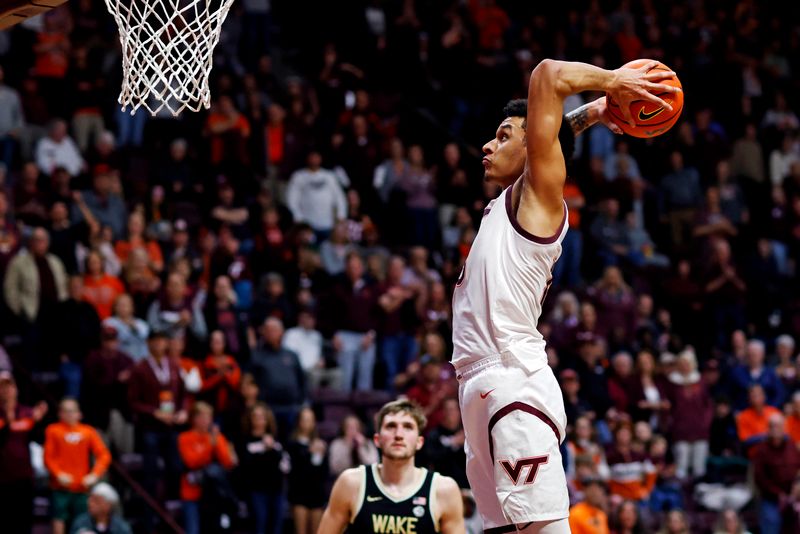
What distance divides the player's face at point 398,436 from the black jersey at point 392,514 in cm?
22

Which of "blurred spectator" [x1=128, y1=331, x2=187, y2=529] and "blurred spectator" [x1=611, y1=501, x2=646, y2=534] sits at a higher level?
"blurred spectator" [x1=128, y1=331, x2=187, y2=529]

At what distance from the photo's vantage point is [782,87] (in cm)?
2148

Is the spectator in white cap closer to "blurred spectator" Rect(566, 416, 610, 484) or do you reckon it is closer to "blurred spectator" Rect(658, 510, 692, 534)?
"blurred spectator" Rect(566, 416, 610, 484)

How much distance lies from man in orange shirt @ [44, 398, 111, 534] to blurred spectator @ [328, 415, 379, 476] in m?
2.33

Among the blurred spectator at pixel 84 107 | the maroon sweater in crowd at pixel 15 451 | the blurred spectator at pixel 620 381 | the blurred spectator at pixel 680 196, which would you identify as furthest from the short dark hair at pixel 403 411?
the blurred spectator at pixel 680 196

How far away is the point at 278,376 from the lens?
42.8 ft

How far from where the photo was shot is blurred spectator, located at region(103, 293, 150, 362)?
12510 millimetres

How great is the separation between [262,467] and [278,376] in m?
1.29

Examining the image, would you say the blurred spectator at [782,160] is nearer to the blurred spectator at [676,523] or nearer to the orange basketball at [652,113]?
the blurred spectator at [676,523]

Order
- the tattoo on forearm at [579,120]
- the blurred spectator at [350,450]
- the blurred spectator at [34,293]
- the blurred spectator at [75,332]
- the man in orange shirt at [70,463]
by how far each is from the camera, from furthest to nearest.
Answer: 1. the blurred spectator at [350,450]
2. the blurred spectator at [34,293]
3. the blurred spectator at [75,332]
4. the man in orange shirt at [70,463]
5. the tattoo on forearm at [579,120]

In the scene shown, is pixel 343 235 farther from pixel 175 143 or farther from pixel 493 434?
pixel 493 434

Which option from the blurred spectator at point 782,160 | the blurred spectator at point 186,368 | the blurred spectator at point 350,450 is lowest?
the blurred spectator at point 350,450

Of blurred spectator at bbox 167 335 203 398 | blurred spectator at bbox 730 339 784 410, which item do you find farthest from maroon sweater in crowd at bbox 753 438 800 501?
blurred spectator at bbox 167 335 203 398

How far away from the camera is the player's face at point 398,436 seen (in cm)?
696
